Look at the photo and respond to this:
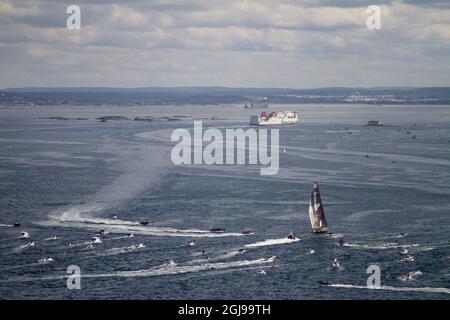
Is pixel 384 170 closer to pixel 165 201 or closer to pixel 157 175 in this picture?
pixel 157 175

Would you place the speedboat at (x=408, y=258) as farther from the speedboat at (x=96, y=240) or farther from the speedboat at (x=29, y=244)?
the speedboat at (x=29, y=244)

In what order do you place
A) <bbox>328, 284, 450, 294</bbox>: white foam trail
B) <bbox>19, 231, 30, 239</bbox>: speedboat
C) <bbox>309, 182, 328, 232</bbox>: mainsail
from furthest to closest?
<bbox>309, 182, 328, 232</bbox>: mainsail → <bbox>19, 231, 30, 239</bbox>: speedboat → <bbox>328, 284, 450, 294</bbox>: white foam trail

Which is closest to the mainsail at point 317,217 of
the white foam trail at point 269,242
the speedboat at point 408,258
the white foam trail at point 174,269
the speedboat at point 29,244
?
the white foam trail at point 269,242

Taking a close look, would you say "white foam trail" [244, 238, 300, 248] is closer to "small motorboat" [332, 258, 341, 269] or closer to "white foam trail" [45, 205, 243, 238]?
"white foam trail" [45, 205, 243, 238]

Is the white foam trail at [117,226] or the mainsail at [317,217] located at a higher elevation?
the mainsail at [317,217]

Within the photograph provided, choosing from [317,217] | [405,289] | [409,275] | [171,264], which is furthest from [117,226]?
[405,289]

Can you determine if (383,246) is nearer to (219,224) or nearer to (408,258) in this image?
(408,258)

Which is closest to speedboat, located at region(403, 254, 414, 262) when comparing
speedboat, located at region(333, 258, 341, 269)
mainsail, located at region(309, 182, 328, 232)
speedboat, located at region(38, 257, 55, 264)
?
speedboat, located at region(333, 258, 341, 269)
